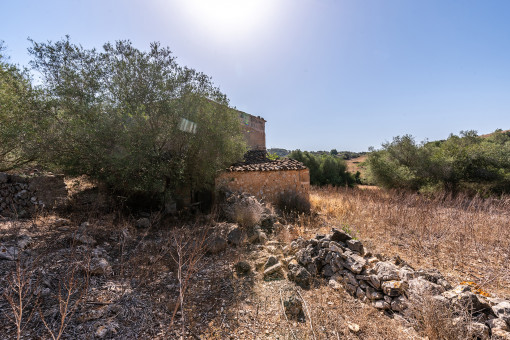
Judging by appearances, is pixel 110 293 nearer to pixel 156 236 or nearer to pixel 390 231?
pixel 156 236

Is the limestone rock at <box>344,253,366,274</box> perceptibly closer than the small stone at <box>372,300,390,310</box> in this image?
No

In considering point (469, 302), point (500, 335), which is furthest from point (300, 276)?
point (500, 335)

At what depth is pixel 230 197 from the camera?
842 cm

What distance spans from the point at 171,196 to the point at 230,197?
85.7 inches

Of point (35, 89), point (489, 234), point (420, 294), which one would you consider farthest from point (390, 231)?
point (35, 89)

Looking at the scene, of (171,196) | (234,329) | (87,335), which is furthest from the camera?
(171,196)

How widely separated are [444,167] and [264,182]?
521 inches

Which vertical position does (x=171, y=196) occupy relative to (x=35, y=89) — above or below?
below

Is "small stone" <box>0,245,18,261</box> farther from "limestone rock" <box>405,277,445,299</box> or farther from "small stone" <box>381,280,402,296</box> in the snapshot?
"limestone rock" <box>405,277,445,299</box>

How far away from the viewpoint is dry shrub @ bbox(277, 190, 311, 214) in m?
9.30

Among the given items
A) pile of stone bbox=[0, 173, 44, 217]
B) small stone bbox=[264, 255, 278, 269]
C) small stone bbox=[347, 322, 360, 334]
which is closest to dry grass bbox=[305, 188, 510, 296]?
small stone bbox=[347, 322, 360, 334]

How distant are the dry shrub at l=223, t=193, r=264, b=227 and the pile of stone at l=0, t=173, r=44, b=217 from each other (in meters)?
6.09

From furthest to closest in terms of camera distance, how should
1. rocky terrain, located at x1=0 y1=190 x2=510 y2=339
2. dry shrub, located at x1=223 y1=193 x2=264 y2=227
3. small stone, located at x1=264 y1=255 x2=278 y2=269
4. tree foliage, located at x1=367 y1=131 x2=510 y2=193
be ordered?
1. tree foliage, located at x1=367 y1=131 x2=510 y2=193
2. dry shrub, located at x1=223 y1=193 x2=264 y2=227
3. small stone, located at x1=264 y1=255 x2=278 y2=269
4. rocky terrain, located at x1=0 y1=190 x2=510 y2=339

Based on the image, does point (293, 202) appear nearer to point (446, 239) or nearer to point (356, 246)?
point (356, 246)
